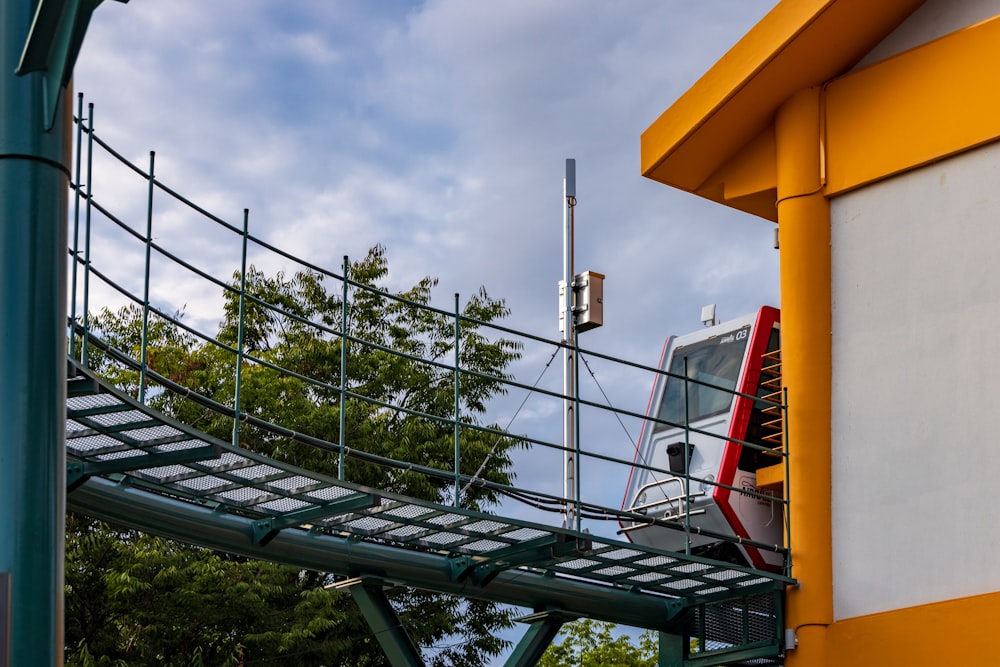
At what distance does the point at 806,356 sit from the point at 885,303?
2.72 feet

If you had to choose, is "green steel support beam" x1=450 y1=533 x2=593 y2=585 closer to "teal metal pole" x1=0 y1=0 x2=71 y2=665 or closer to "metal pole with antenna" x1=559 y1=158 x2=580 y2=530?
"teal metal pole" x1=0 y1=0 x2=71 y2=665


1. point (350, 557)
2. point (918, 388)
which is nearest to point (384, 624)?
point (350, 557)

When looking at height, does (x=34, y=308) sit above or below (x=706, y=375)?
below

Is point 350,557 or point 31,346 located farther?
point 350,557

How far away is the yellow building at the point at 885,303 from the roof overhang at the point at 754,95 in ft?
0.08

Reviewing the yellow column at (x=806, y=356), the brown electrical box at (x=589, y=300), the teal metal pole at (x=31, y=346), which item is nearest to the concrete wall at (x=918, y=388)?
the yellow column at (x=806, y=356)

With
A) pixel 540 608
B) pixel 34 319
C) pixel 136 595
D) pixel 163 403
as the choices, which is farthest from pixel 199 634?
pixel 34 319

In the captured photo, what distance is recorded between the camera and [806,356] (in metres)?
12.7

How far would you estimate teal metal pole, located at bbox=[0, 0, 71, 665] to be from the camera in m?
5.27

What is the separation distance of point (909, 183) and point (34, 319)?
8684mm

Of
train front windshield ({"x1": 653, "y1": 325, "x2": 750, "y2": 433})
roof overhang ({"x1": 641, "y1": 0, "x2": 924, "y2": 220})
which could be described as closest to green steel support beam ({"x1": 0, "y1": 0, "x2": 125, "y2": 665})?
roof overhang ({"x1": 641, "y1": 0, "x2": 924, "y2": 220})

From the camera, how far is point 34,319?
18.1 ft

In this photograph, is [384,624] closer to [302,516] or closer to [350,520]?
[350,520]

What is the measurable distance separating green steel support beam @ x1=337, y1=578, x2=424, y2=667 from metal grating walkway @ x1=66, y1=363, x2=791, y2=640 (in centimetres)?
13
